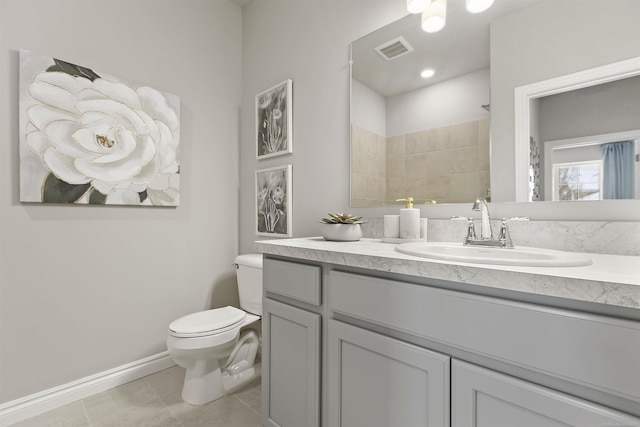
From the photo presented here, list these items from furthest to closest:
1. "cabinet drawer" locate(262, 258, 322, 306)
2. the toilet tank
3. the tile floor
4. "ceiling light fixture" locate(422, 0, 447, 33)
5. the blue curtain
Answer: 1. the toilet tank
2. the tile floor
3. "ceiling light fixture" locate(422, 0, 447, 33)
4. "cabinet drawer" locate(262, 258, 322, 306)
5. the blue curtain

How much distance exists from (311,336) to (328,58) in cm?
159

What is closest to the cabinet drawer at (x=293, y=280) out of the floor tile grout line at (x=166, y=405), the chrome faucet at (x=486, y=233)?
the chrome faucet at (x=486, y=233)

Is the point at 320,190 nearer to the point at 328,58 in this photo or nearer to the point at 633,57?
the point at 328,58

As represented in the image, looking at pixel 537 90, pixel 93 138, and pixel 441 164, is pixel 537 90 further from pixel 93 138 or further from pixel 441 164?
pixel 93 138

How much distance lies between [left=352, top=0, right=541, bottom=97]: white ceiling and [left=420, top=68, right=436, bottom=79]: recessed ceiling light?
0.06ft

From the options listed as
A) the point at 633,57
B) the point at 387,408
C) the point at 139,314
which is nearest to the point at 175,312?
the point at 139,314

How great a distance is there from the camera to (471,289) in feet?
2.42

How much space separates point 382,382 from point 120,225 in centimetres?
179

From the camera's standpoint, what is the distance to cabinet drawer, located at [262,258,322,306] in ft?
3.55

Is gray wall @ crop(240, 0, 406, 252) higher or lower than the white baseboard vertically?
higher

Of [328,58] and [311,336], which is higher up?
[328,58]

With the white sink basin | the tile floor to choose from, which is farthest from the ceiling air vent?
the tile floor

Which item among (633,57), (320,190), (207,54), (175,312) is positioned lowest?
(175,312)

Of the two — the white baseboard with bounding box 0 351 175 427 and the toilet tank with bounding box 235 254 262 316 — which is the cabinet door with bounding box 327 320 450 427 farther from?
the white baseboard with bounding box 0 351 175 427
